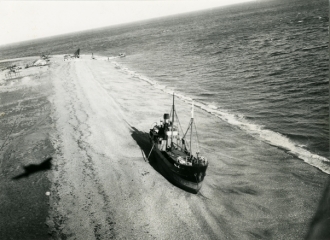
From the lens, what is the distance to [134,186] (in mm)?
10789

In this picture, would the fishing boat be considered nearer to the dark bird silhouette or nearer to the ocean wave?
the dark bird silhouette

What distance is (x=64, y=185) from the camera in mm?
10914

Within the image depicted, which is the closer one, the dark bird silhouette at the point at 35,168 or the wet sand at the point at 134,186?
the wet sand at the point at 134,186

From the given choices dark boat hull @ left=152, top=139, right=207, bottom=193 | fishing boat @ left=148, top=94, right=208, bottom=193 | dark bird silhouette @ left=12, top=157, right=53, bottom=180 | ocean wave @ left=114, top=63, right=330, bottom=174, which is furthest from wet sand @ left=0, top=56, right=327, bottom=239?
ocean wave @ left=114, top=63, right=330, bottom=174

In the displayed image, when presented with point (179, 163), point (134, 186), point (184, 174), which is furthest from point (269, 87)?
point (134, 186)

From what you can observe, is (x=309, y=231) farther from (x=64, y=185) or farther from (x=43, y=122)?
(x=43, y=122)

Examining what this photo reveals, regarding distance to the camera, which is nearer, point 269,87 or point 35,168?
point 35,168

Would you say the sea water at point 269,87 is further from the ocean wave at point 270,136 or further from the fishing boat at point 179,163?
the fishing boat at point 179,163

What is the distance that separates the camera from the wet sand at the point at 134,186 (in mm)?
8602

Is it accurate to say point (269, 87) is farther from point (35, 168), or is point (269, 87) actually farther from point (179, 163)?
point (35, 168)

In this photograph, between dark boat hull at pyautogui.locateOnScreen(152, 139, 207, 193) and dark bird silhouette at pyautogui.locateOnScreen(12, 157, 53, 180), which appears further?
dark bird silhouette at pyautogui.locateOnScreen(12, 157, 53, 180)

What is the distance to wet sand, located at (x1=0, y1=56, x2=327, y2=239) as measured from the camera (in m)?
8.60

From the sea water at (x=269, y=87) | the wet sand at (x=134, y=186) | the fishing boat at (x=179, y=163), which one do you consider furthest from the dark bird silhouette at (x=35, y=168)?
the sea water at (x=269, y=87)

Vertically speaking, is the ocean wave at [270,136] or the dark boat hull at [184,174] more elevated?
the dark boat hull at [184,174]
